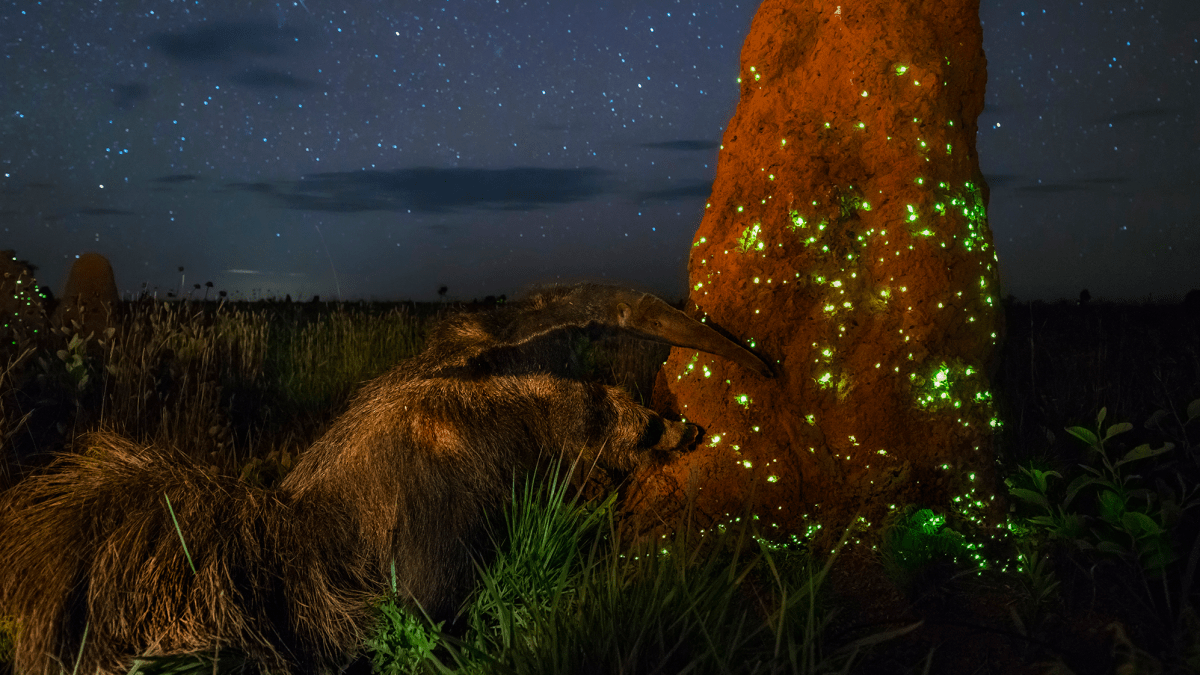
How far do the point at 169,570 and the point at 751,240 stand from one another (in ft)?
10.7

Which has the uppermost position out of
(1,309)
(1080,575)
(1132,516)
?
(1,309)

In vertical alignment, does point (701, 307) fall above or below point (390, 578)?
above

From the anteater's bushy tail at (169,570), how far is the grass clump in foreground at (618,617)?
1.14 feet

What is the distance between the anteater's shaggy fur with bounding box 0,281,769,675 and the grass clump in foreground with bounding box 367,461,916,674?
0.68 ft

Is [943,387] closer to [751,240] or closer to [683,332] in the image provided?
[751,240]

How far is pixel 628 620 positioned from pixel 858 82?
3.10m

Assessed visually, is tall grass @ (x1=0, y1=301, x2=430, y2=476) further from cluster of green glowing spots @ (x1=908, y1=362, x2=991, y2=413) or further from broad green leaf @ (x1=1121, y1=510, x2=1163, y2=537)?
broad green leaf @ (x1=1121, y1=510, x2=1163, y2=537)

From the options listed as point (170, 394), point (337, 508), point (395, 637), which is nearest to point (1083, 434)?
point (395, 637)

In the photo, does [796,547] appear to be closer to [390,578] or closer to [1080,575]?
[1080,575]

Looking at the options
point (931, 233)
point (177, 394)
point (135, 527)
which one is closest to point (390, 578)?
point (135, 527)

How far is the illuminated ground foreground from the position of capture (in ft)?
14.0

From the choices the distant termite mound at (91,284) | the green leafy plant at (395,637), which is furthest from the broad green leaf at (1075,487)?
the distant termite mound at (91,284)

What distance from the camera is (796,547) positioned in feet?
13.8

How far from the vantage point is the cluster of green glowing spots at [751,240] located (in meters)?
4.46
